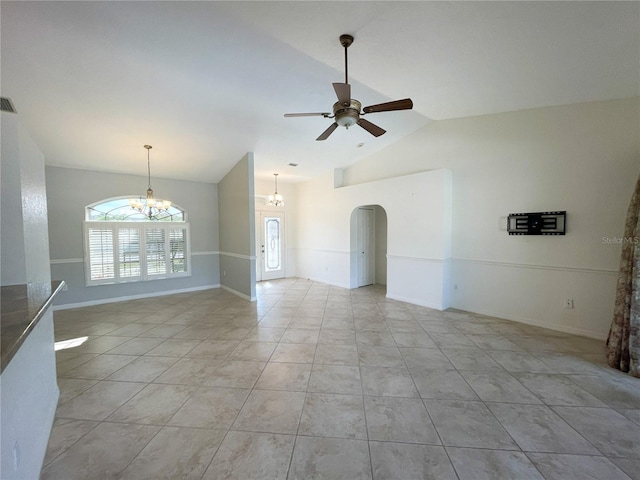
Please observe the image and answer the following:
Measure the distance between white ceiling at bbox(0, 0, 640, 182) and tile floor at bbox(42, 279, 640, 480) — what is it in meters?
3.25

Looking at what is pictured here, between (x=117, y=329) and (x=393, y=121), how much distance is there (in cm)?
579

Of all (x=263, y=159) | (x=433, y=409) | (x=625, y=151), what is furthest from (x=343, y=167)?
(x=433, y=409)

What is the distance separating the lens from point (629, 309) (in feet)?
8.89

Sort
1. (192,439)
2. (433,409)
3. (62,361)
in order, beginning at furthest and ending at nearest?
1. (62,361)
2. (433,409)
3. (192,439)

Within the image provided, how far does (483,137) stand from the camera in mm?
4383

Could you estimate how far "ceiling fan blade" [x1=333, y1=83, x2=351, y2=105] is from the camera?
2220mm

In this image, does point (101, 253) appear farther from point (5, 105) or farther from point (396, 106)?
point (396, 106)

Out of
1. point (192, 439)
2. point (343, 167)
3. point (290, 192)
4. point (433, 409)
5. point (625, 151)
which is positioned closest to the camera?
point (192, 439)

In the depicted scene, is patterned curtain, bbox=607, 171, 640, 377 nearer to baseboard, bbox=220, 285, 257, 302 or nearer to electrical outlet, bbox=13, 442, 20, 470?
electrical outlet, bbox=13, 442, 20, 470

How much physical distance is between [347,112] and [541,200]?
3.48 metres

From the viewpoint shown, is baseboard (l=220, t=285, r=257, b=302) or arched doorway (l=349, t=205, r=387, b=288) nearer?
baseboard (l=220, t=285, r=257, b=302)

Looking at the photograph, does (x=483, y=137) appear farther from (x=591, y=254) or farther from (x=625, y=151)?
(x=591, y=254)

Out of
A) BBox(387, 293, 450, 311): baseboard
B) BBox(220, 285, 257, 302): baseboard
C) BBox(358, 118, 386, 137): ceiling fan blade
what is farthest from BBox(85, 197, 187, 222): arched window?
BBox(387, 293, 450, 311): baseboard

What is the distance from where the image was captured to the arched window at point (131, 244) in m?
5.30
